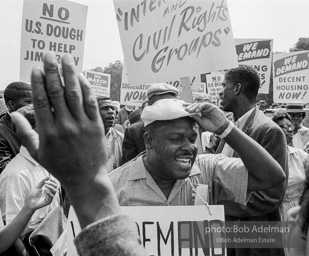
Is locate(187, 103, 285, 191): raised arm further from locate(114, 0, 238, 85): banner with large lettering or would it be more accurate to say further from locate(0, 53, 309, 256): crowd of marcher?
locate(114, 0, 238, 85): banner with large lettering

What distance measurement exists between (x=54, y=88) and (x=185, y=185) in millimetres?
1850

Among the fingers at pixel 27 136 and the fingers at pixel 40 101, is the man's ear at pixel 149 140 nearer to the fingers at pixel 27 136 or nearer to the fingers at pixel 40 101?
the fingers at pixel 27 136

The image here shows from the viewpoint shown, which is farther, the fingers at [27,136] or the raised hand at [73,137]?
the fingers at [27,136]

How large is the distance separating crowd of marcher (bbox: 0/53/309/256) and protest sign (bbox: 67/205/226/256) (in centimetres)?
9

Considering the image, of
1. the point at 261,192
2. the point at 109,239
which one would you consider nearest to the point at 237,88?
the point at 261,192

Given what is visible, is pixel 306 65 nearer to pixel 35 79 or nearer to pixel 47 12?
pixel 47 12

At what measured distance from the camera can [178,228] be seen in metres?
2.46

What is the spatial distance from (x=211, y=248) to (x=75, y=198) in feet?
5.39

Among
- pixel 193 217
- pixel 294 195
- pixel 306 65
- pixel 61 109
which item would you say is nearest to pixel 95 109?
pixel 61 109

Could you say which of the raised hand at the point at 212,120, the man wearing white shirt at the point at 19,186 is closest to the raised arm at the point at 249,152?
the raised hand at the point at 212,120

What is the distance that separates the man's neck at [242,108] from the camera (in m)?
4.49

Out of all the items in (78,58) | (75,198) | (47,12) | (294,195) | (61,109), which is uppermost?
(47,12)

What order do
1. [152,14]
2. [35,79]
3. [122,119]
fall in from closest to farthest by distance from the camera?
1. [35,79]
2. [152,14]
3. [122,119]

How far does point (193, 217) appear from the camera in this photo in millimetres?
2453
